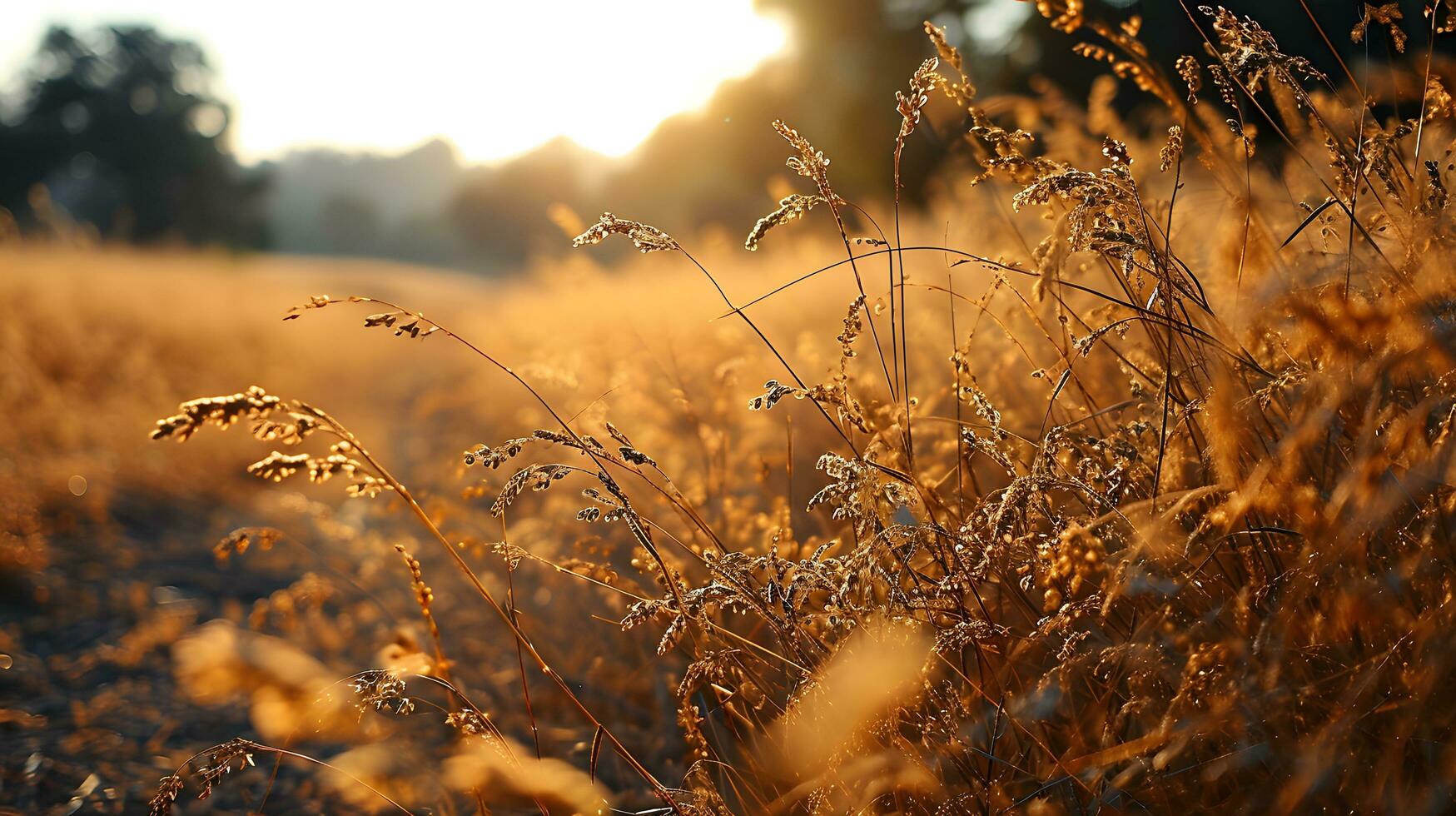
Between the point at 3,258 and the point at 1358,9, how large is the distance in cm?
1103

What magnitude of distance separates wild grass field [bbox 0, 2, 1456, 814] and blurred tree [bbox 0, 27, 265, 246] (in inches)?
1410

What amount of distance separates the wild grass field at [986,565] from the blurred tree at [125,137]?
35.8 metres

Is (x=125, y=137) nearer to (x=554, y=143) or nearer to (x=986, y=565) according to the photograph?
(x=554, y=143)

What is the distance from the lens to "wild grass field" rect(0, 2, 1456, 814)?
3.05 ft

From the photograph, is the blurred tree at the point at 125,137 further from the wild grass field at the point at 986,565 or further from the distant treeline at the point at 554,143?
the wild grass field at the point at 986,565

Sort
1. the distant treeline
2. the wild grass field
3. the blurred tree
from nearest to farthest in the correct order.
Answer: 1. the wild grass field
2. the distant treeline
3. the blurred tree

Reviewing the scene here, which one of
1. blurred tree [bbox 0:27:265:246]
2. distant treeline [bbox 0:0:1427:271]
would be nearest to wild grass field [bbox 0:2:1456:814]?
distant treeline [bbox 0:0:1427:271]

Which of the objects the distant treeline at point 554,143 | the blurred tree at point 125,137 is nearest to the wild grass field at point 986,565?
the distant treeline at point 554,143

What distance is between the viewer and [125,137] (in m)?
32.7

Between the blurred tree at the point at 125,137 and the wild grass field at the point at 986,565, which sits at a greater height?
the blurred tree at the point at 125,137

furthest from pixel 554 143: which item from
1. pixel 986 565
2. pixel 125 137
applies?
pixel 986 565

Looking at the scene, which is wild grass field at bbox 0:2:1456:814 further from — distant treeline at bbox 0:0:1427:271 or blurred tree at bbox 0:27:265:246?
blurred tree at bbox 0:27:265:246

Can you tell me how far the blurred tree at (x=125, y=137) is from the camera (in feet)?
103

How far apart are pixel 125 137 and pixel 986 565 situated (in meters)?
40.1
